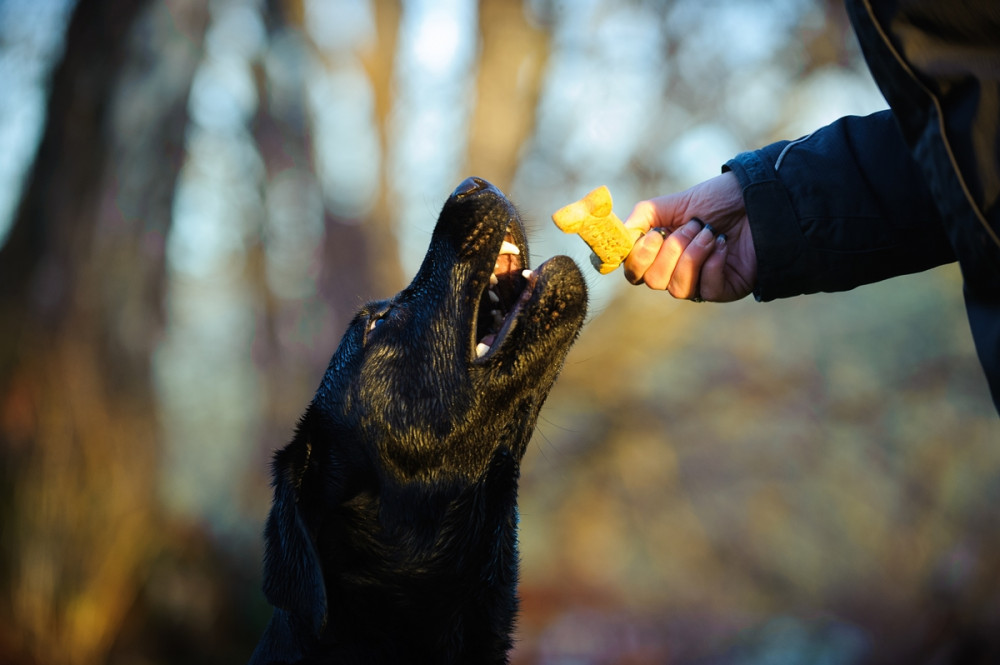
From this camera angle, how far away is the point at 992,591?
6.40 metres

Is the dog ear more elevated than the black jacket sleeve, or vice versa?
the black jacket sleeve

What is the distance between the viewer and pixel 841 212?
6.79 feet

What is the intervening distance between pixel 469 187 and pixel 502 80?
7.47 meters

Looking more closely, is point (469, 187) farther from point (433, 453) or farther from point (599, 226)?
point (433, 453)

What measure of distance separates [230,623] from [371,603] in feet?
18.8

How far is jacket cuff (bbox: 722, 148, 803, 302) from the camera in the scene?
2121mm

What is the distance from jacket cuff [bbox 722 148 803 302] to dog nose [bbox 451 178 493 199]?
32.3 inches

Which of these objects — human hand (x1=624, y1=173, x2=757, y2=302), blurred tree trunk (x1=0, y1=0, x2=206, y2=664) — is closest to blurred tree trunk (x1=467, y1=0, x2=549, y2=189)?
blurred tree trunk (x1=0, y1=0, x2=206, y2=664)

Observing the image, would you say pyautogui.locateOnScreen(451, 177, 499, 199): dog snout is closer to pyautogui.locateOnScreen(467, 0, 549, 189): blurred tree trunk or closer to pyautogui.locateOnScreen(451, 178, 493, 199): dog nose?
pyautogui.locateOnScreen(451, 178, 493, 199): dog nose

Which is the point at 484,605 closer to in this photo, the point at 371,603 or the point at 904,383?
the point at 371,603

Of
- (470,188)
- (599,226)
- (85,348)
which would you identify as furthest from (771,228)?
(85,348)

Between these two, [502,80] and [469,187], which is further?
[502,80]

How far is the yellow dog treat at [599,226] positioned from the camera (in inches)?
85.9

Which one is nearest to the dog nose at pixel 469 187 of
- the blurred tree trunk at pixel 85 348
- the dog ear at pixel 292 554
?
the dog ear at pixel 292 554
